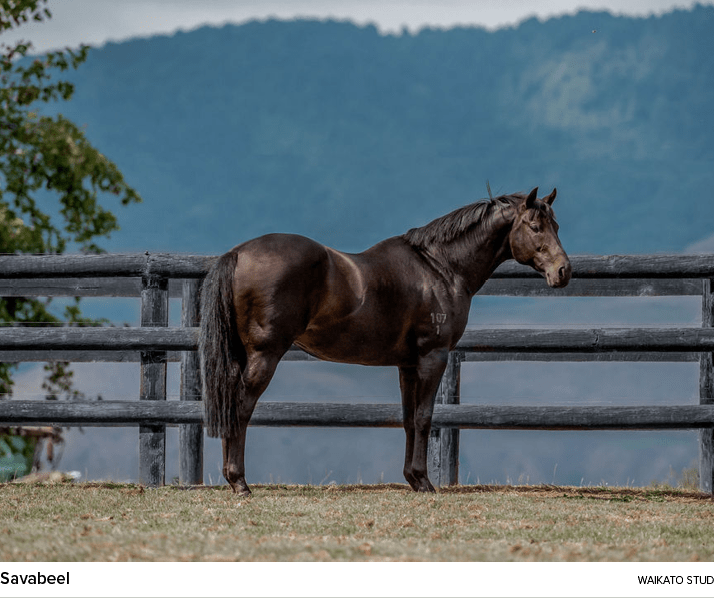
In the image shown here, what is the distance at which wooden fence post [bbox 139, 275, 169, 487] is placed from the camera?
6461 millimetres

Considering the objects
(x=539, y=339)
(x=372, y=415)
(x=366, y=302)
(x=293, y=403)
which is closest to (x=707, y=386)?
(x=539, y=339)

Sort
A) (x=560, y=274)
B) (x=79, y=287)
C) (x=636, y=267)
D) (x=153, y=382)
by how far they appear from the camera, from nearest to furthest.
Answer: (x=560, y=274)
(x=153, y=382)
(x=636, y=267)
(x=79, y=287)

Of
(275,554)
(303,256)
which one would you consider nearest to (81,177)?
(303,256)

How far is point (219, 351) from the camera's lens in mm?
5344

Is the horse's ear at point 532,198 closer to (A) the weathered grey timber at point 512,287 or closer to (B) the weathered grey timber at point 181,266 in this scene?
(B) the weathered grey timber at point 181,266

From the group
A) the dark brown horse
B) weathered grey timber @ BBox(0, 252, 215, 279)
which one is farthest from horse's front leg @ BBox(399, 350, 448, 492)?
weathered grey timber @ BBox(0, 252, 215, 279)

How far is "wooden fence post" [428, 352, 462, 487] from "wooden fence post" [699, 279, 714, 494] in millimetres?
2104

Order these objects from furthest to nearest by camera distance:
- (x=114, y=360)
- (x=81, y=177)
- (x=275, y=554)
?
(x=81, y=177) → (x=114, y=360) → (x=275, y=554)

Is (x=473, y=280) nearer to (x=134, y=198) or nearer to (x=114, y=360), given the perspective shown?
(x=114, y=360)

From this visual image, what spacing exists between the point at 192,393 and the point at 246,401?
1.34 m

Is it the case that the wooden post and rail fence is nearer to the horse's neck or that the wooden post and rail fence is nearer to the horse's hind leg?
the horse's neck

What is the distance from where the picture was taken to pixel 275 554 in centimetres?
334

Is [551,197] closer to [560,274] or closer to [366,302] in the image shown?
[560,274]

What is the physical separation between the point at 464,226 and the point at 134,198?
818cm
